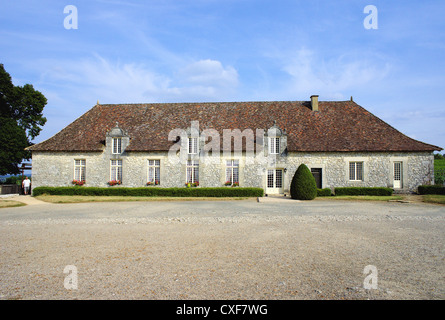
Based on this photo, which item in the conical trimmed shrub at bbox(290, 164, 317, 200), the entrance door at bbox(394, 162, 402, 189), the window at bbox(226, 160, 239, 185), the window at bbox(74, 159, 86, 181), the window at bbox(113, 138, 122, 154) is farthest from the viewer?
the window at bbox(74, 159, 86, 181)

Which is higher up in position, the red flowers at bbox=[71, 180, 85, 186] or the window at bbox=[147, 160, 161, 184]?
the window at bbox=[147, 160, 161, 184]

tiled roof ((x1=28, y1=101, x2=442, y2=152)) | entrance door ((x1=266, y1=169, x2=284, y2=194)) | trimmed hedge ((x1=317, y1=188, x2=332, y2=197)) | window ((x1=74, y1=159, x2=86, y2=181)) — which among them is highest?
tiled roof ((x1=28, y1=101, x2=442, y2=152))

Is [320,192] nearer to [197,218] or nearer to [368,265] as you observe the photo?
[197,218]

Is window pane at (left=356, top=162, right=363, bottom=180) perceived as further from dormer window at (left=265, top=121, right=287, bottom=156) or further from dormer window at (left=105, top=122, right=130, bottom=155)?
dormer window at (left=105, top=122, right=130, bottom=155)

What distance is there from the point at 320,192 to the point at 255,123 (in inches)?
308

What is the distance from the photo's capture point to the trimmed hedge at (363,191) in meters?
21.1

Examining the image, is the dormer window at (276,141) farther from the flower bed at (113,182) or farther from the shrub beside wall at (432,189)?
the flower bed at (113,182)

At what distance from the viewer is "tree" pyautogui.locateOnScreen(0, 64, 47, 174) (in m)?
27.5

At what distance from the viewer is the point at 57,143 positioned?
24.5m

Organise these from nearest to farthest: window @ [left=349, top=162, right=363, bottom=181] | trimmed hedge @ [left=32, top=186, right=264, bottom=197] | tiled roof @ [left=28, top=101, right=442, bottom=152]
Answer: trimmed hedge @ [left=32, top=186, right=264, bottom=197] < window @ [left=349, top=162, right=363, bottom=181] < tiled roof @ [left=28, top=101, right=442, bottom=152]

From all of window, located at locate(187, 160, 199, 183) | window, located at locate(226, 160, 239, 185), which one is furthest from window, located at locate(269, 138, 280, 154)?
window, located at locate(187, 160, 199, 183)

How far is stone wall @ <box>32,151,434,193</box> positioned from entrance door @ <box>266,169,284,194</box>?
15.8 inches

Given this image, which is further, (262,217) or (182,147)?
(182,147)
